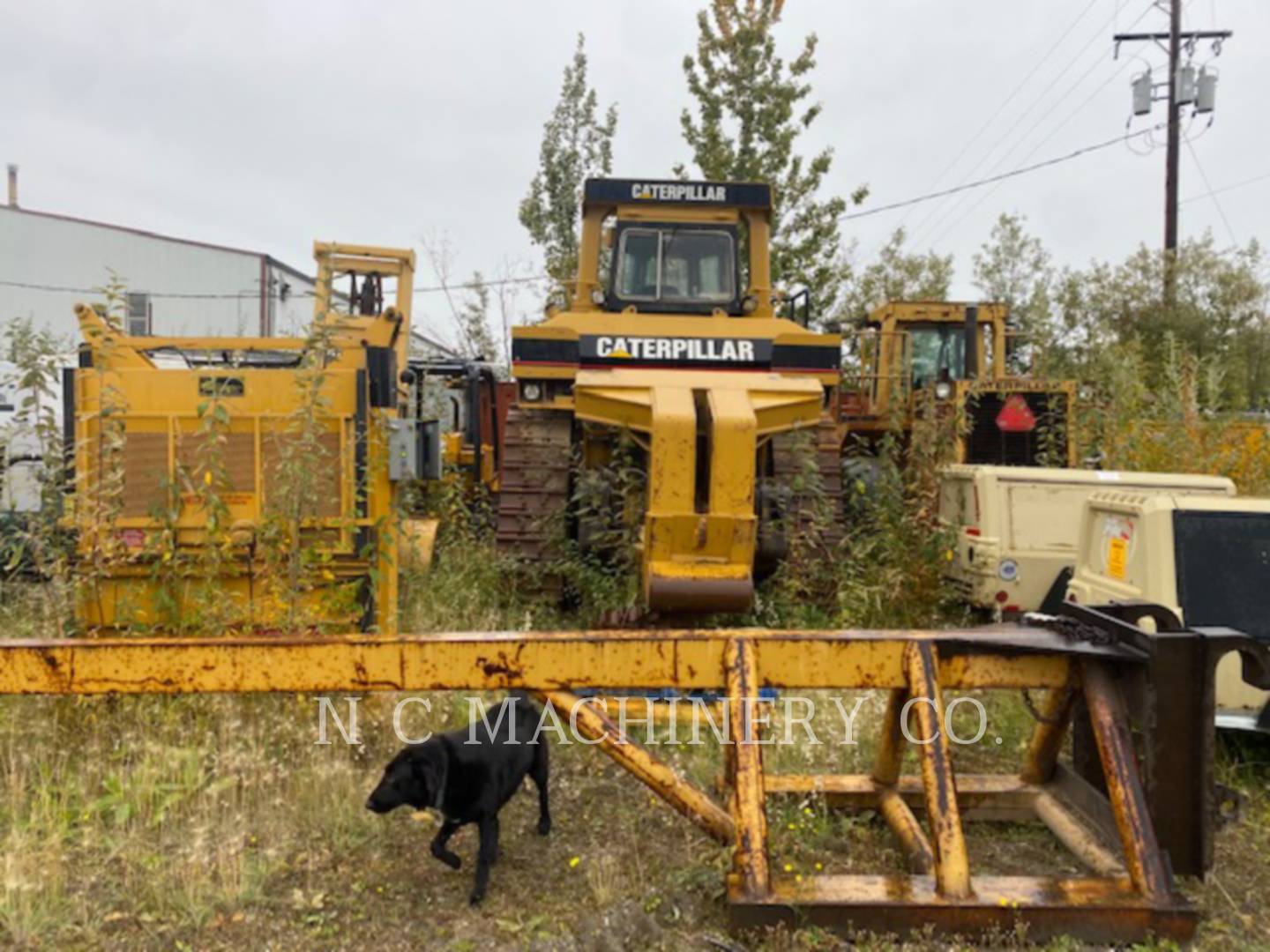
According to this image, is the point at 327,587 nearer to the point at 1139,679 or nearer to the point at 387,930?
the point at 387,930

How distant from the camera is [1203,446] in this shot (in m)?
8.64

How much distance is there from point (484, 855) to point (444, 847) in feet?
0.64

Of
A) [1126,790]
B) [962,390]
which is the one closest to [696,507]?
[1126,790]

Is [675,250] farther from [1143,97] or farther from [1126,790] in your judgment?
[1143,97]

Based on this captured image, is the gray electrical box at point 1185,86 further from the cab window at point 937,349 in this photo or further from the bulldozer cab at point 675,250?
the bulldozer cab at point 675,250

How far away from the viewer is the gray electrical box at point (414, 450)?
553 cm

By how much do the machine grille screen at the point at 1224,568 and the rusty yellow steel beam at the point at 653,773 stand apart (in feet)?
8.04

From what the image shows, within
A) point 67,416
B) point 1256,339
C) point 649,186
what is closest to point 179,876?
point 67,416

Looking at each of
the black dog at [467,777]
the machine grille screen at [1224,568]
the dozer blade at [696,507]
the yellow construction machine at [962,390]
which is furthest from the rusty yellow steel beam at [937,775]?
the yellow construction machine at [962,390]

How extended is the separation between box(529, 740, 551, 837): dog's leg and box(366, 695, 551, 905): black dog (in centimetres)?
7

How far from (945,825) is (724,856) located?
740 millimetres

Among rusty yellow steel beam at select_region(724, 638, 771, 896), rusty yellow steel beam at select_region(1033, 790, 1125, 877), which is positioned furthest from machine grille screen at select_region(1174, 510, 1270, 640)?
rusty yellow steel beam at select_region(724, 638, 771, 896)

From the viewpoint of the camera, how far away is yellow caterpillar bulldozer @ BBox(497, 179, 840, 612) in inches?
206

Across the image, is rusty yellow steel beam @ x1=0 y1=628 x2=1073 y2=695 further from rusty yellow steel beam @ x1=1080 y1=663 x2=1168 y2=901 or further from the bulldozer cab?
the bulldozer cab
